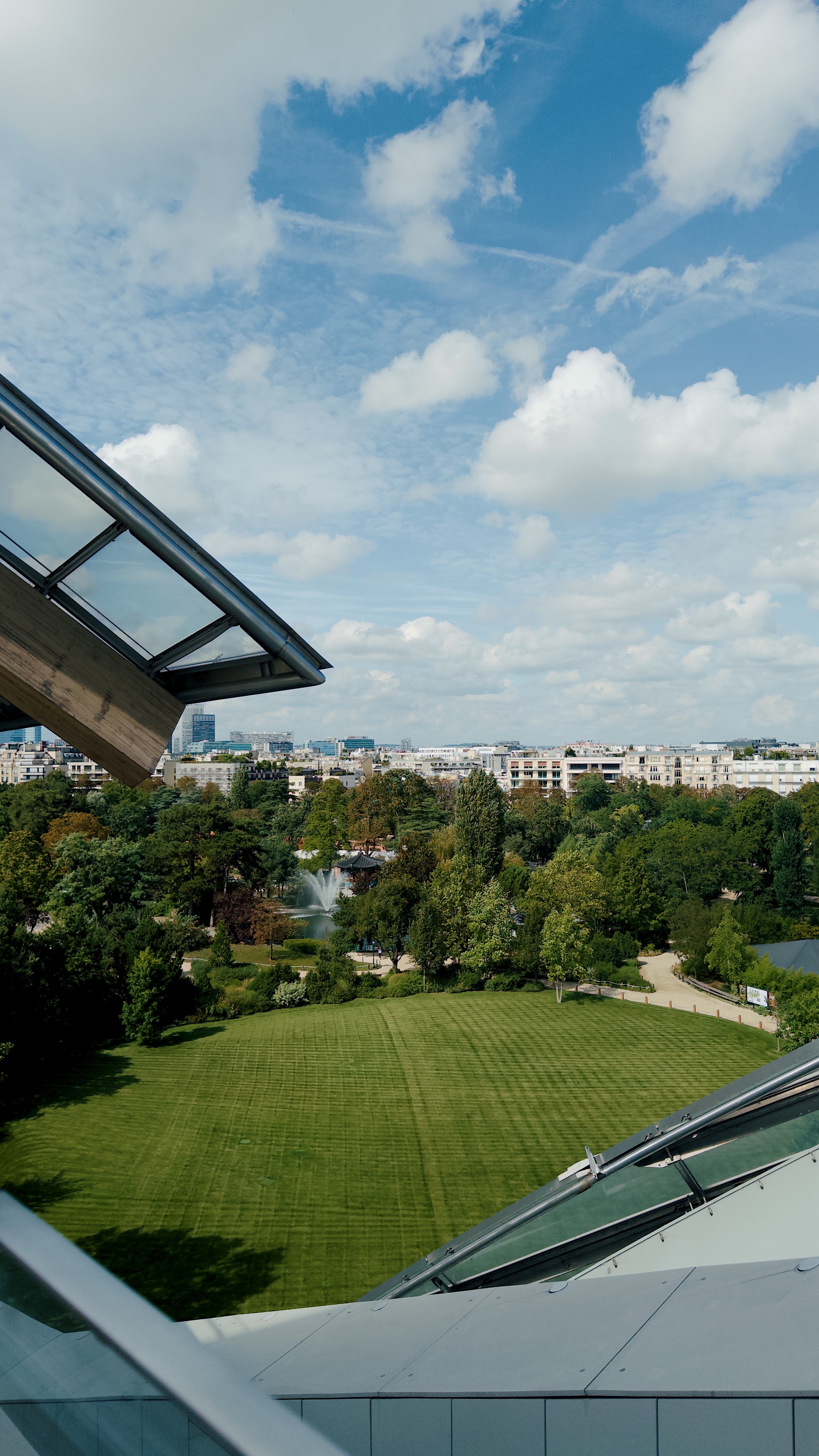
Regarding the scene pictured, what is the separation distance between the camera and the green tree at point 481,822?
3294 centimetres

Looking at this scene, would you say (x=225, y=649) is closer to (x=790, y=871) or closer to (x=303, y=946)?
(x=303, y=946)

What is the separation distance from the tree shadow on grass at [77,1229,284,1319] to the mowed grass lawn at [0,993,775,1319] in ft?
0.11

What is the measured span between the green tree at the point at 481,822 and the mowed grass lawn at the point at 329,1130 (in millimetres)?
10047

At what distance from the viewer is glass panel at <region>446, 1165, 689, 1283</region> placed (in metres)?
3.69

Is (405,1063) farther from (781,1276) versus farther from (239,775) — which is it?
(239,775)

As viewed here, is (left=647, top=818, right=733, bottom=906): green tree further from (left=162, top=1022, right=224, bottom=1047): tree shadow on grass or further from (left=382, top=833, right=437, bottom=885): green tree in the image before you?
(left=162, top=1022, right=224, bottom=1047): tree shadow on grass

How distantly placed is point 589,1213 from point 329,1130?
13.0 metres

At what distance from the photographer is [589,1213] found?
3748 millimetres

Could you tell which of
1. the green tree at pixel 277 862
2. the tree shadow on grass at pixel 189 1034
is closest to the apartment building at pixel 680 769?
the green tree at pixel 277 862

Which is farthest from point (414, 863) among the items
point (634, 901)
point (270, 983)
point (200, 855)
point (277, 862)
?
point (270, 983)

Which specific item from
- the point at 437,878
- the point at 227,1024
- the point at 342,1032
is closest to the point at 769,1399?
the point at 342,1032

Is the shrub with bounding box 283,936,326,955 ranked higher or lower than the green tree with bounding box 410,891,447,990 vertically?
lower

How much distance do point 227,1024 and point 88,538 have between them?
21744mm

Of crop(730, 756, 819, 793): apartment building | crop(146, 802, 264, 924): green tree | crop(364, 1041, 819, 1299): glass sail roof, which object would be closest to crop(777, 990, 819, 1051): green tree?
crop(364, 1041, 819, 1299): glass sail roof
